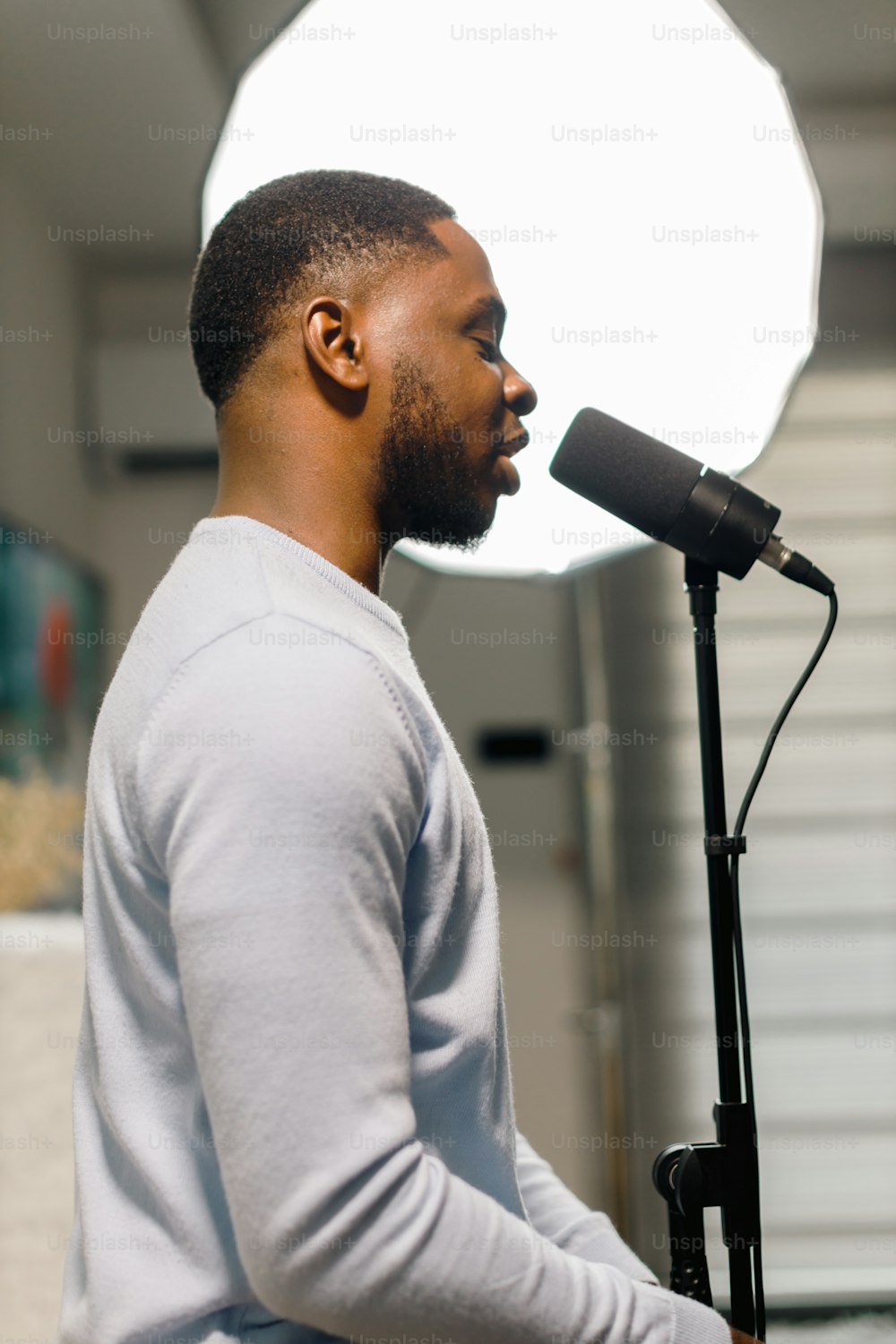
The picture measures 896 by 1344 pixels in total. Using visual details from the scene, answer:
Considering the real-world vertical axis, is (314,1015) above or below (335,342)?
below

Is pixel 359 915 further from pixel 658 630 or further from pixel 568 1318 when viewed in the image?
pixel 658 630

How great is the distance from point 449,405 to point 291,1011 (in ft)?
1.34

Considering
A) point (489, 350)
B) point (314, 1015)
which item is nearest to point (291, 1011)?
point (314, 1015)

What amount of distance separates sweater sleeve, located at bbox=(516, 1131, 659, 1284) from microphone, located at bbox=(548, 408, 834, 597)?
41 cm

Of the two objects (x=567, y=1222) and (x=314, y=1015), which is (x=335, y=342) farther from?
(x=567, y=1222)

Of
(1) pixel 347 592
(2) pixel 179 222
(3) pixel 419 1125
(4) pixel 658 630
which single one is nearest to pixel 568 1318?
(3) pixel 419 1125

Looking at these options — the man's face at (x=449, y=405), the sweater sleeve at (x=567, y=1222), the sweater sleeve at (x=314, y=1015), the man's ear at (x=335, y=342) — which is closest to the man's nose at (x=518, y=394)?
the man's face at (x=449, y=405)

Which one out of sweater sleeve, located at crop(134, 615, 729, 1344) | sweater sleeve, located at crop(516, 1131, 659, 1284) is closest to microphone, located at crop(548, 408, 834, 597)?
sweater sleeve, located at crop(134, 615, 729, 1344)

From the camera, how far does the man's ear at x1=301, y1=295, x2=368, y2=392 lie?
29.1 inches

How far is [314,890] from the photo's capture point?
0.52 m

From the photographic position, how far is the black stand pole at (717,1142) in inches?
28.8

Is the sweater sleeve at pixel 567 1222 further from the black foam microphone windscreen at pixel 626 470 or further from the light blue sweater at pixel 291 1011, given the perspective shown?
the black foam microphone windscreen at pixel 626 470

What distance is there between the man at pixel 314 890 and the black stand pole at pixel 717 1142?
0.08 m

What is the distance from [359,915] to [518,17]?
116 cm
